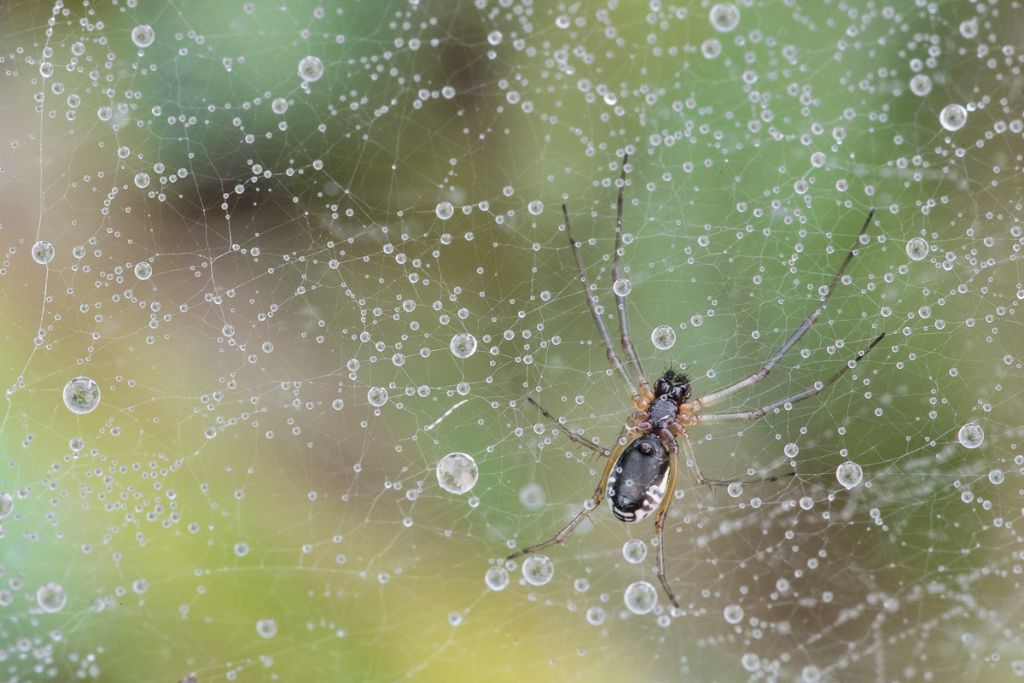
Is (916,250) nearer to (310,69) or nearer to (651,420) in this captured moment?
(651,420)

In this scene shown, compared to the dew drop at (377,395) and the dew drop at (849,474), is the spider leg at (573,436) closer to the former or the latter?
the dew drop at (377,395)

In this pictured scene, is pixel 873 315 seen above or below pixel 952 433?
above

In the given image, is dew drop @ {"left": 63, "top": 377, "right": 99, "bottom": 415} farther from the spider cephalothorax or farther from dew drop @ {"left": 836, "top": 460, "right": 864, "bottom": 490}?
dew drop @ {"left": 836, "top": 460, "right": 864, "bottom": 490}

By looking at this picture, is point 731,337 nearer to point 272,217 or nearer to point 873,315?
point 873,315

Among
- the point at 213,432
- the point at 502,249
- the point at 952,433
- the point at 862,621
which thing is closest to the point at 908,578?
the point at 862,621

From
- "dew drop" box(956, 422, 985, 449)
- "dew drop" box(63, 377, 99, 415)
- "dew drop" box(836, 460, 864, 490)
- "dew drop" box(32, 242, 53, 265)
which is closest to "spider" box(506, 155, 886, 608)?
"dew drop" box(836, 460, 864, 490)

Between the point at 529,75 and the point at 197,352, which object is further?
the point at 529,75

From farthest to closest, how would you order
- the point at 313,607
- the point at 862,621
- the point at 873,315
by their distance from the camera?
the point at 862,621 → the point at 313,607 → the point at 873,315
